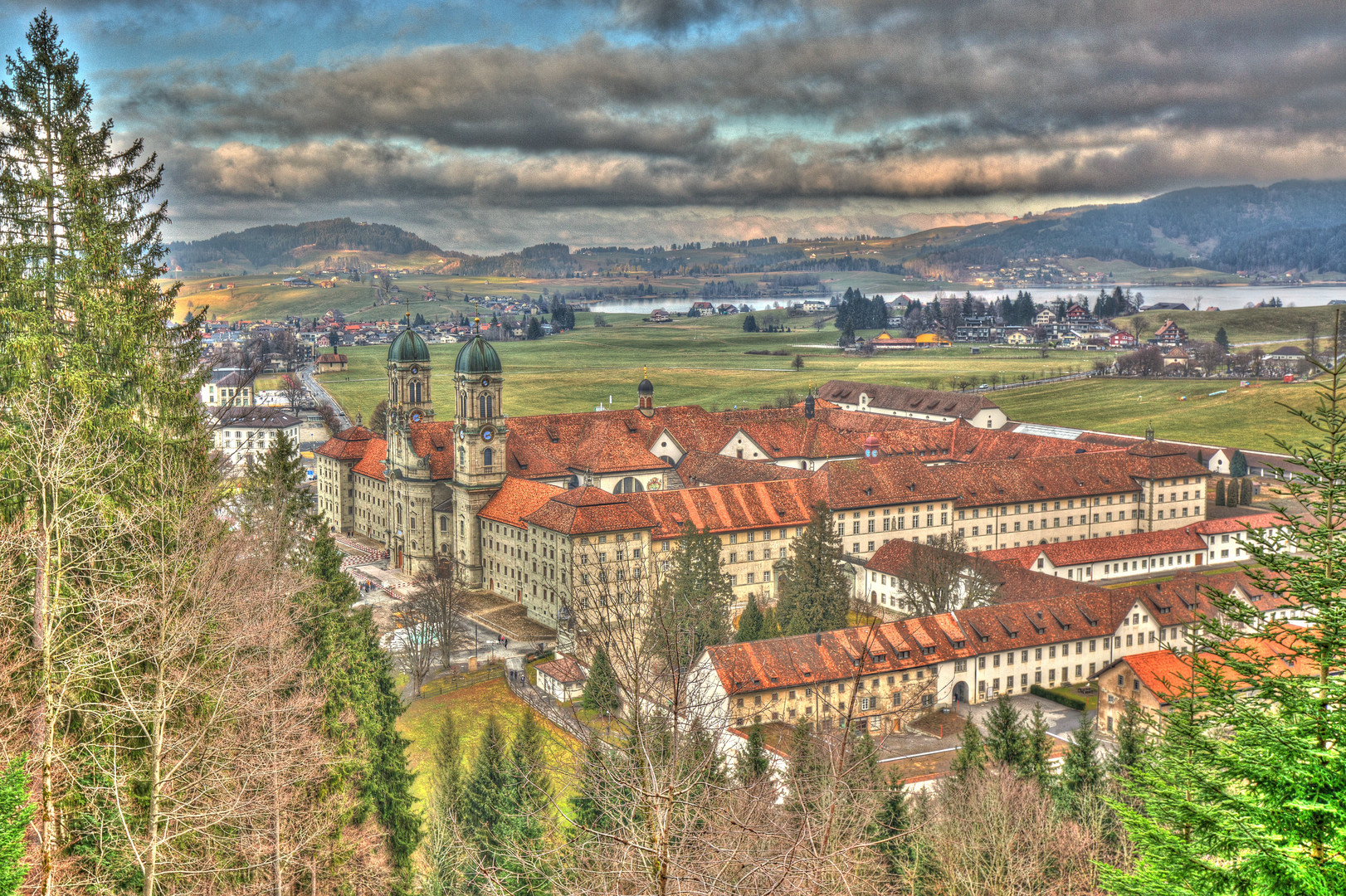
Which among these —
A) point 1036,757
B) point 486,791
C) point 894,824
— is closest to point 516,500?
point 486,791

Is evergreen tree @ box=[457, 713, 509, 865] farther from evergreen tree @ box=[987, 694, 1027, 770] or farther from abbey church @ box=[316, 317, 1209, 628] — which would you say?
abbey church @ box=[316, 317, 1209, 628]

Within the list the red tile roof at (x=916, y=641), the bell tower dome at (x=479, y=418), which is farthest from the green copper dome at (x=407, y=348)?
the red tile roof at (x=916, y=641)

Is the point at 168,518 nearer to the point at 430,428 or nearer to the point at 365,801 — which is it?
the point at 365,801

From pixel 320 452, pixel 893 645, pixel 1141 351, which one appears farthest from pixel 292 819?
pixel 1141 351

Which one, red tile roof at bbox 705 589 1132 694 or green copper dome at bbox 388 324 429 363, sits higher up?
green copper dome at bbox 388 324 429 363

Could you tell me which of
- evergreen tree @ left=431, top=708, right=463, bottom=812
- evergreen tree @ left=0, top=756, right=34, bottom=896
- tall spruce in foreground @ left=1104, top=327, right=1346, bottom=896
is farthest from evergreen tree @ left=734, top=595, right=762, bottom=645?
tall spruce in foreground @ left=1104, top=327, right=1346, bottom=896

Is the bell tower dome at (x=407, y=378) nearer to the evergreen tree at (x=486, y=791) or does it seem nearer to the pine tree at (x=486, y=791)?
the pine tree at (x=486, y=791)
